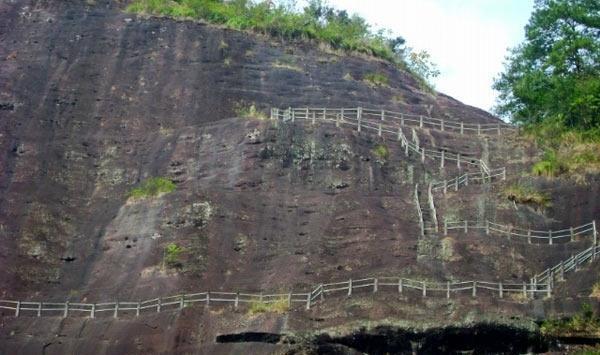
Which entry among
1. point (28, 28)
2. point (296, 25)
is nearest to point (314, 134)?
point (296, 25)

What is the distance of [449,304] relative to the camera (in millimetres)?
34469

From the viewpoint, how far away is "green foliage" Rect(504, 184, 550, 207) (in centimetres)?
4088

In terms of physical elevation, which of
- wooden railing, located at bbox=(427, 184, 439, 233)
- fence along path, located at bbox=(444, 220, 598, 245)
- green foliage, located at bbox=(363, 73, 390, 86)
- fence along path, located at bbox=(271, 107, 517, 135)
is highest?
green foliage, located at bbox=(363, 73, 390, 86)

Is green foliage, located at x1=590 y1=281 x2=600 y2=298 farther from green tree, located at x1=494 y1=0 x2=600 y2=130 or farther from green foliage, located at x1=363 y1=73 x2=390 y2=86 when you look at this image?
green foliage, located at x1=363 y1=73 x2=390 y2=86

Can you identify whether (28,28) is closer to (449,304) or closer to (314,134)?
(314,134)

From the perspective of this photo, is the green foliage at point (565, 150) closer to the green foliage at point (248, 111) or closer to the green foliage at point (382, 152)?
the green foliage at point (382, 152)

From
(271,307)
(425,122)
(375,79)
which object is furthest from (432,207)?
(375,79)

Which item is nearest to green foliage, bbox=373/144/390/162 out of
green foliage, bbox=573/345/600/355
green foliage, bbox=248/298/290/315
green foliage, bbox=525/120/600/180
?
green foliage, bbox=525/120/600/180

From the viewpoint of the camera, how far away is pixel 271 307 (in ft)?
116

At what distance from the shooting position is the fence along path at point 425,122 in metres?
49.4

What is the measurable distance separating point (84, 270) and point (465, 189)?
1402 centimetres

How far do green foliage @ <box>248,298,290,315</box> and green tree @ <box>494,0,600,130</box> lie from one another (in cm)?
1730

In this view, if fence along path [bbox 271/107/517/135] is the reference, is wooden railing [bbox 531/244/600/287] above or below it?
below

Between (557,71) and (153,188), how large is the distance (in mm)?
19232
